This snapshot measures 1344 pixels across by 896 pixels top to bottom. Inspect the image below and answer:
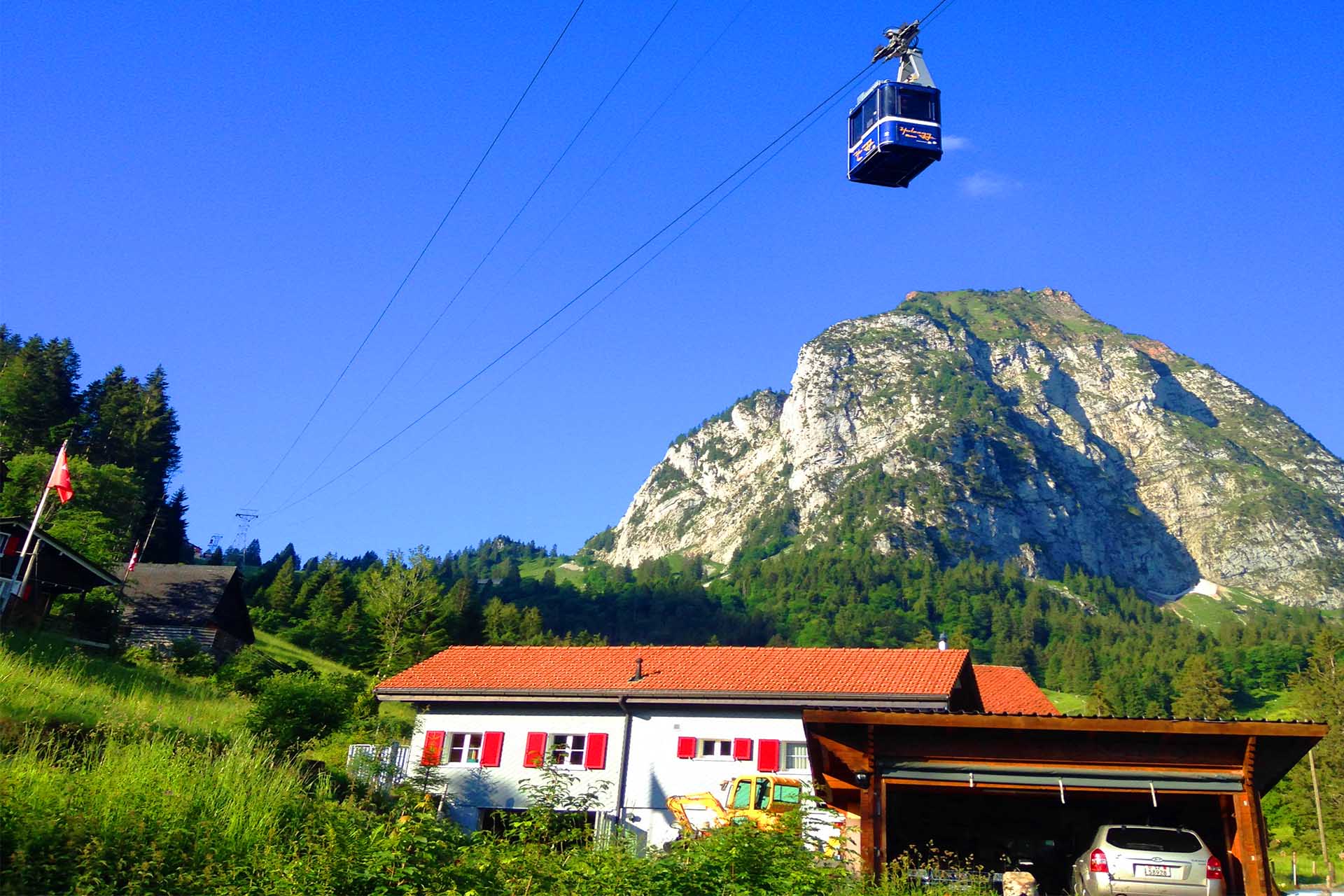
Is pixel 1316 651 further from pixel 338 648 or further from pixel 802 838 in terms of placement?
pixel 802 838

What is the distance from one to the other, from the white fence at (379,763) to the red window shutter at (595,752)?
15.6 ft

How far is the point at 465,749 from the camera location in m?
29.1

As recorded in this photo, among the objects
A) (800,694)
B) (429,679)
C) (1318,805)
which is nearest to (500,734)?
(429,679)

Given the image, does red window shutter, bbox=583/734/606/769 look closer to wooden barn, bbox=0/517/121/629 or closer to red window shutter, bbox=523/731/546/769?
red window shutter, bbox=523/731/546/769

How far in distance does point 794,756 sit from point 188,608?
35.1 m

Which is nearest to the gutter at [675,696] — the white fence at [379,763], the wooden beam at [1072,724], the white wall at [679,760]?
the white wall at [679,760]

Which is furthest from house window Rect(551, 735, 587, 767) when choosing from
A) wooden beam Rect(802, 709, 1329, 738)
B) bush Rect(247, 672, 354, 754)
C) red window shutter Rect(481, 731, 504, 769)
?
wooden beam Rect(802, 709, 1329, 738)

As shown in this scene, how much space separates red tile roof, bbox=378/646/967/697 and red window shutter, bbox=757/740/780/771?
130 centimetres

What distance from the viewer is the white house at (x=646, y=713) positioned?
2662 cm

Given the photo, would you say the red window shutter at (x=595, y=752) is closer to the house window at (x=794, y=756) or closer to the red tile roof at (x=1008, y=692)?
the house window at (x=794, y=756)

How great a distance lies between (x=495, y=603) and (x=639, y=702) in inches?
2633

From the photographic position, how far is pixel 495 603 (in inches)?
3656

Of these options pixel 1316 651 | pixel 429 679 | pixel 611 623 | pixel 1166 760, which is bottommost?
pixel 1166 760

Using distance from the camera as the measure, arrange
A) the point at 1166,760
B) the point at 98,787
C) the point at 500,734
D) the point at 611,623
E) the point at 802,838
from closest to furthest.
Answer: the point at 98,787 → the point at 802,838 → the point at 1166,760 → the point at 500,734 → the point at 611,623
